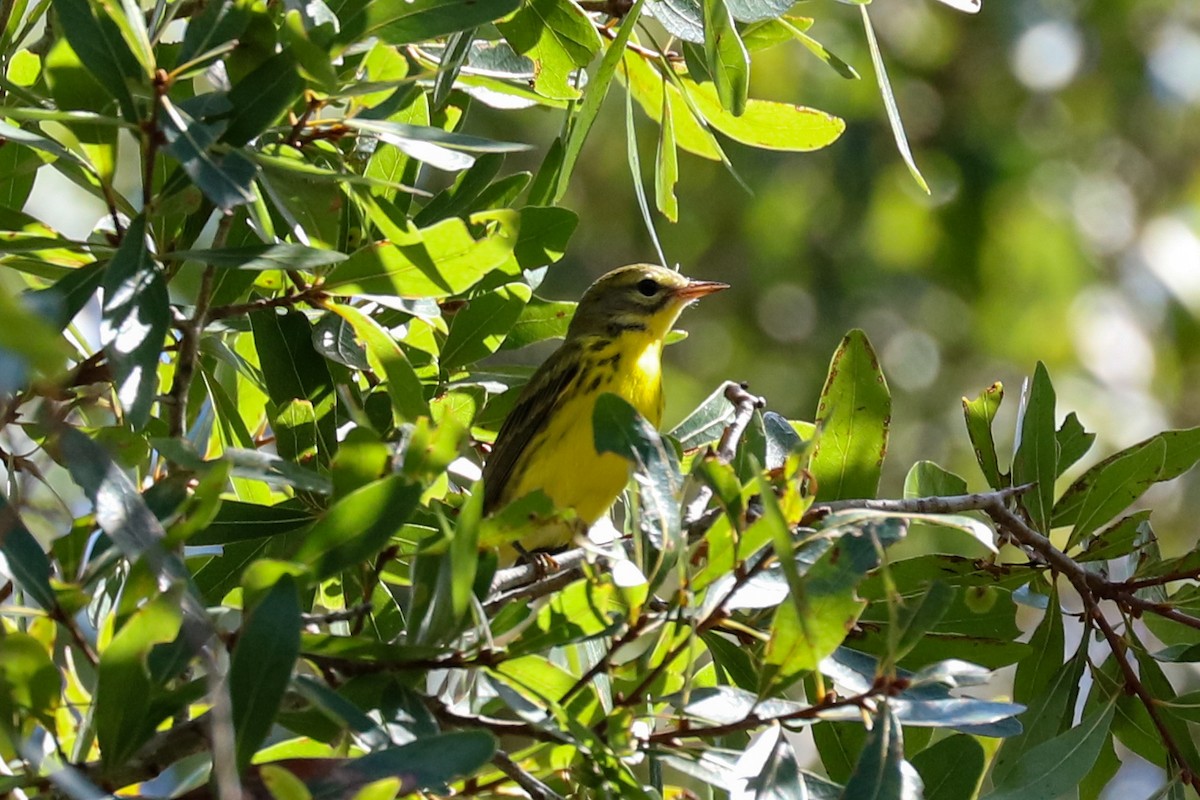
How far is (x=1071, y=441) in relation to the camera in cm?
298

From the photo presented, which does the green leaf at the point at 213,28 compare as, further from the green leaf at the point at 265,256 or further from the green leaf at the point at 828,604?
the green leaf at the point at 828,604

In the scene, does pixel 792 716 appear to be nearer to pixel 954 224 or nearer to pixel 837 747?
pixel 837 747

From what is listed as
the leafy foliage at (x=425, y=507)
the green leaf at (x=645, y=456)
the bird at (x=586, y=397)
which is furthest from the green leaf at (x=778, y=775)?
the bird at (x=586, y=397)

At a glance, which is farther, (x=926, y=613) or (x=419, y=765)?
(x=926, y=613)

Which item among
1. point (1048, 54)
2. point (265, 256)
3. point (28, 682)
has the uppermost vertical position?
point (265, 256)

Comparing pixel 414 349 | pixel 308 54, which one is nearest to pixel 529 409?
pixel 414 349

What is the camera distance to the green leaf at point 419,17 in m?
2.22

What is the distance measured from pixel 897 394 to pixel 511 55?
6.66m

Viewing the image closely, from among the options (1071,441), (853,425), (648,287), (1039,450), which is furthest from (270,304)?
(648,287)

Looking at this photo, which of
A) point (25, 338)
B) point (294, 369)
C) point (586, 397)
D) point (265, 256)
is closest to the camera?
point (25, 338)

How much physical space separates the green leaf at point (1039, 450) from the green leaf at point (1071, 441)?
0.05m

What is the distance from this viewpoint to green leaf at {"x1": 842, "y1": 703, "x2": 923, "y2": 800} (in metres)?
1.95

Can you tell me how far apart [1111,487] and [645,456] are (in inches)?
48.5

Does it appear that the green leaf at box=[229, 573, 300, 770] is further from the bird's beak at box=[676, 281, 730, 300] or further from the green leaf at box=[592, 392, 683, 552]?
the bird's beak at box=[676, 281, 730, 300]
